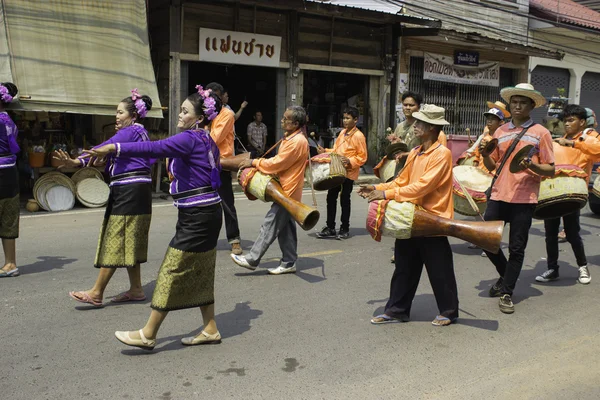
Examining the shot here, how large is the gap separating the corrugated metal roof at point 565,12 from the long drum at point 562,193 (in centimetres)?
1648

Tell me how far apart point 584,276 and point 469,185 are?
59.2 inches

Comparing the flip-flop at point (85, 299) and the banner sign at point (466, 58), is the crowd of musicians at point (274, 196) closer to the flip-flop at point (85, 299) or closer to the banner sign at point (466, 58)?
the flip-flop at point (85, 299)

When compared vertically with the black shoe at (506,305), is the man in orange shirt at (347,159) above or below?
above

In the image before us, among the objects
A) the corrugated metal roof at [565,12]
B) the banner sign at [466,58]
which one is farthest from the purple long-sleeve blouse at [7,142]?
the corrugated metal roof at [565,12]

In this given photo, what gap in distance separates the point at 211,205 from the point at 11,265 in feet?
9.73

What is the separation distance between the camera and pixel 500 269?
5816 millimetres

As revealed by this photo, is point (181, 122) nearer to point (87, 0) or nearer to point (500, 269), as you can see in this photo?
point (500, 269)

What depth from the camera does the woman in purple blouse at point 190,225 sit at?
4.10 meters

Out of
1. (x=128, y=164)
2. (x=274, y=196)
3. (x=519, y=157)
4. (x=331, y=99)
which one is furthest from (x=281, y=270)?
(x=331, y=99)

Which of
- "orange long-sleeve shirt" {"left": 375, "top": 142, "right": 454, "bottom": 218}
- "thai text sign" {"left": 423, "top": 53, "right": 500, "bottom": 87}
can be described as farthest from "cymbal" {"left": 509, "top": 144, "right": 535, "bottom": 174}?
"thai text sign" {"left": 423, "top": 53, "right": 500, "bottom": 87}

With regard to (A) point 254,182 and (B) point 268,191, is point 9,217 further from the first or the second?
(B) point 268,191

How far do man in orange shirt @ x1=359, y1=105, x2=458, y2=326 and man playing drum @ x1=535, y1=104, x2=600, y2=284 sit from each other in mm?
1971

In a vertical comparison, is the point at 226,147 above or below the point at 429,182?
above

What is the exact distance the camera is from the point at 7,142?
584 cm
